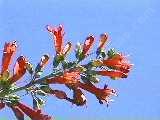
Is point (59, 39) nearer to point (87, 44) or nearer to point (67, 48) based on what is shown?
point (67, 48)

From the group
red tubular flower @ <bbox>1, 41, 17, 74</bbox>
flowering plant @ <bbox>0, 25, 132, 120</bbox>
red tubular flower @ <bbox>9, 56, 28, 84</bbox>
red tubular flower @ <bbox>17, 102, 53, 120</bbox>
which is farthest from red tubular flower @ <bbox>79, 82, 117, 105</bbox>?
red tubular flower @ <bbox>1, 41, 17, 74</bbox>

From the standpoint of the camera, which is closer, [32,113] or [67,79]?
[67,79]

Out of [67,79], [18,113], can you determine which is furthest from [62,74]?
[18,113]

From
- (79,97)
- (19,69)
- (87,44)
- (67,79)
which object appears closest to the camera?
(67,79)

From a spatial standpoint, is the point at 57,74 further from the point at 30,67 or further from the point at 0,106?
the point at 0,106

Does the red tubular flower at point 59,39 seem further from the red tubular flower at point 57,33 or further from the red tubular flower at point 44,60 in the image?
the red tubular flower at point 44,60
